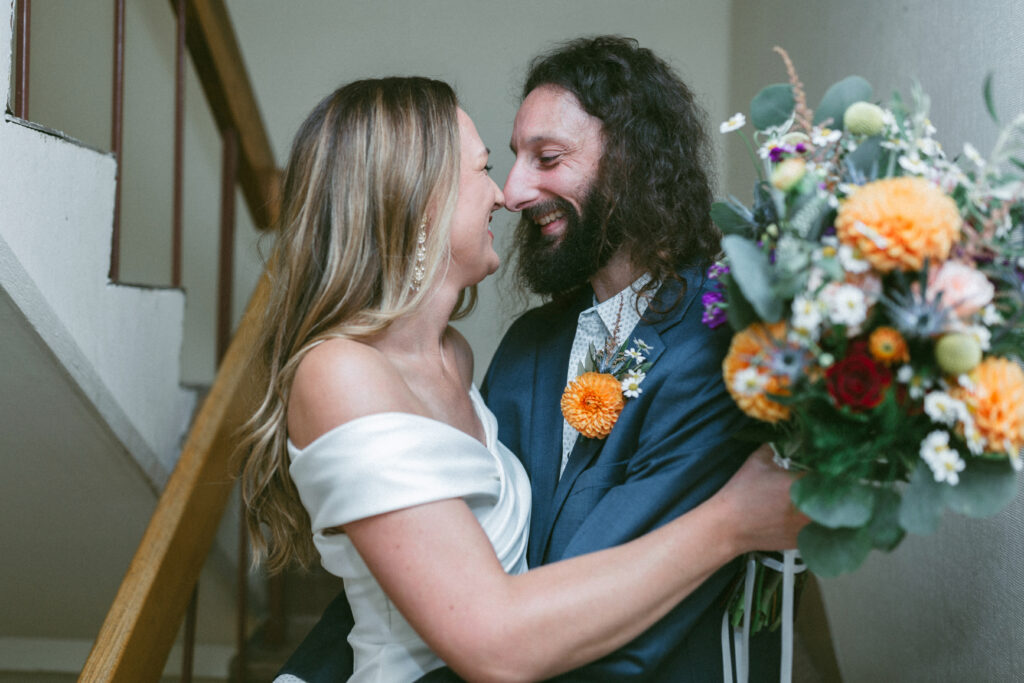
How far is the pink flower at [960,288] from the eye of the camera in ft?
2.67

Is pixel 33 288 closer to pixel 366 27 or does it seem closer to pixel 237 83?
pixel 237 83

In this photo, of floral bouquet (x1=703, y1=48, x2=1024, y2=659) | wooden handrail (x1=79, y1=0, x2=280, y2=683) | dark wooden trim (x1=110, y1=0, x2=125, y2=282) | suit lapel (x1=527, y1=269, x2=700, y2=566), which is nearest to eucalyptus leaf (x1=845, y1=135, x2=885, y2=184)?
floral bouquet (x1=703, y1=48, x2=1024, y2=659)

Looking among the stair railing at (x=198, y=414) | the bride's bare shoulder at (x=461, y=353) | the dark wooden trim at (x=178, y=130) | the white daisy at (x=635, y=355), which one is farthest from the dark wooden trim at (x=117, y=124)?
the white daisy at (x=635, y=355)

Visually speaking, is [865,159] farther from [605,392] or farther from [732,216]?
[605,392]

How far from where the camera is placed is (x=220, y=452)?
1854 mm

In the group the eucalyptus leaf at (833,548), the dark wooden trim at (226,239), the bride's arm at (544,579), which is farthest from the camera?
the dark wooden trim at (226,239)

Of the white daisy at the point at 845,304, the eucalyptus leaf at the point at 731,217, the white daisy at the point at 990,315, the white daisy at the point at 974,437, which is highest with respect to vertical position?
the eucalyptus leaf at the point at 731,217

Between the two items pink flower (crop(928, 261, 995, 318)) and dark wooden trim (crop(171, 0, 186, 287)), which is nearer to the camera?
pink flower (crop(928, 261, 995, 318))

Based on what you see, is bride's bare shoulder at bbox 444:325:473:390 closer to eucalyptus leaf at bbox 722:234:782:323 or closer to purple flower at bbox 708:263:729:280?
purple flower at bbox 708:263:729:280

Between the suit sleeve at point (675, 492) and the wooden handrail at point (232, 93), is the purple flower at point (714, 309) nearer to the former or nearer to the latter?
the suit sleeve at point (675, 492)

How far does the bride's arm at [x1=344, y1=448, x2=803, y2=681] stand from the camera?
102 cm

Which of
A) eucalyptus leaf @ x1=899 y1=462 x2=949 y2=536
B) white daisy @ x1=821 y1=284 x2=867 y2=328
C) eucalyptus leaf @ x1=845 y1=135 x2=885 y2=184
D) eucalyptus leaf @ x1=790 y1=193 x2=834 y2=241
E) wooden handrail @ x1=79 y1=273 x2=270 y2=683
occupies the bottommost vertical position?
wooden handrail @ x1=79 y1=273 x2=270 y2=683

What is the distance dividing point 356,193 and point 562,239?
0.54 m

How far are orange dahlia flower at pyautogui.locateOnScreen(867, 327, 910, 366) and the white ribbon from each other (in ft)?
1.31
